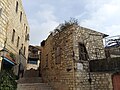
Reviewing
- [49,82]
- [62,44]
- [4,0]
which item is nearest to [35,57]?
[49,82]

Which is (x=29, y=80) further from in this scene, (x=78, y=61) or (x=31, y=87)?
(x=78, y=61)

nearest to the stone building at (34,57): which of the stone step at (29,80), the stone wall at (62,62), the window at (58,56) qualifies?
the stone step at (29,80)

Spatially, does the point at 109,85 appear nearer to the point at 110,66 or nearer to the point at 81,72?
the point at 110,66

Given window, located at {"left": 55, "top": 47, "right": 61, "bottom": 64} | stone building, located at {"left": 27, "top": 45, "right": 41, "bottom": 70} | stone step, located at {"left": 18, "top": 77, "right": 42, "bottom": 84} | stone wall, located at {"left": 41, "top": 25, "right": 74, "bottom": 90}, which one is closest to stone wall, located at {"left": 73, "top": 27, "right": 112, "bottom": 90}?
stone wall, located at {"left": 41, "top": 25, "right": 74, "bottom": 90}

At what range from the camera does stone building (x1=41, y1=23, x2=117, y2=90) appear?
8898 millimetres

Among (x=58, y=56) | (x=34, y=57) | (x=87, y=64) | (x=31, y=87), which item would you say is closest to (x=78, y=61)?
(x=87, y=64)

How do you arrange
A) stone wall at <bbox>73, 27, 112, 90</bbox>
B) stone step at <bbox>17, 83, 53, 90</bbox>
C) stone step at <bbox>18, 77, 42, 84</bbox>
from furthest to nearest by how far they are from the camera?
stone step at <bbox>18, 77, 42, 84</bbox> < stone step at <bbox>17, 83, 53, 90</bbox> < stone wall at <bbox>73, 27, 112, 90</bbox>

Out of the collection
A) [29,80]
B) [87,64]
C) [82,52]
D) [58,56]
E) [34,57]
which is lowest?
[29,80]

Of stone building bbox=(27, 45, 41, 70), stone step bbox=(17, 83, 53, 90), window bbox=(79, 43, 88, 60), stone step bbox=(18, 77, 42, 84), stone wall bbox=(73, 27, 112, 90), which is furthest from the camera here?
stone building bbox=(27, 45, 41, 70)

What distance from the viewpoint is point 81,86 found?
8.74 meters

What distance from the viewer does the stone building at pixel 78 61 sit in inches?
350

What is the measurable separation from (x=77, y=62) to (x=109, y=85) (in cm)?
238

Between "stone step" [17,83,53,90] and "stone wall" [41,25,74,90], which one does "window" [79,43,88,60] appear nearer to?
"stone wall" [41,25,74,90]

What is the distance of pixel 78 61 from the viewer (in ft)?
30.3
